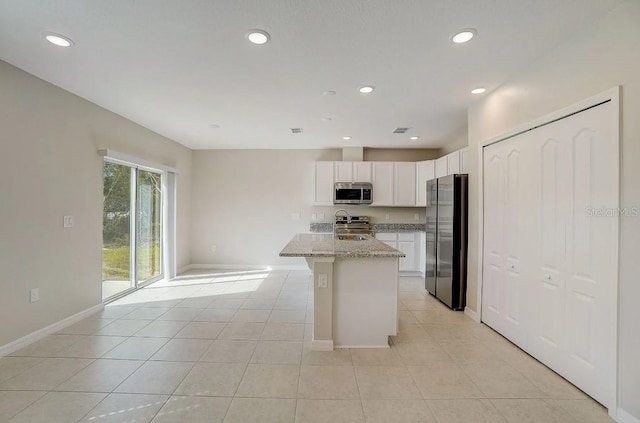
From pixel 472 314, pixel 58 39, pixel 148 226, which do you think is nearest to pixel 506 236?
pixel 472 314

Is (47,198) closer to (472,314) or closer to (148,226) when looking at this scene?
(148,226)

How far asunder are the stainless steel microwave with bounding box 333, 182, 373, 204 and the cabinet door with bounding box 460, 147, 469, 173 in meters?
1.79

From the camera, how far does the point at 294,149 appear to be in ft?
19.0

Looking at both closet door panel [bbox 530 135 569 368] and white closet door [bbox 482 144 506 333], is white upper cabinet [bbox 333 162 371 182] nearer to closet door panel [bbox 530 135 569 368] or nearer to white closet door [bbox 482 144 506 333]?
white closet door [bbox 482 144 506 333]

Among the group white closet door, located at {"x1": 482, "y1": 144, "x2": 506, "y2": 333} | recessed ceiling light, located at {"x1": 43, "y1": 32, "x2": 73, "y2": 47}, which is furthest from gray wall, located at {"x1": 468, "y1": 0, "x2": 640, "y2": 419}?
recessed ceiling light, located at {"x1": 43, "y1": 32, "x2": 73, "y2": 47}

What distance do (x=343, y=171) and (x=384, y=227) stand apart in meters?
1.42

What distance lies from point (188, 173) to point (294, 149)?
2243 mm

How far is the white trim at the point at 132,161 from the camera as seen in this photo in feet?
11.5

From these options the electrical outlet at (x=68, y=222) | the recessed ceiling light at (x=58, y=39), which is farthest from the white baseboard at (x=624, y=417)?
the electrical outlet at (x=68, y=222)

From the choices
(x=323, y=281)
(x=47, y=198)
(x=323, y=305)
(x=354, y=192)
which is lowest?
(x=323, y=305)

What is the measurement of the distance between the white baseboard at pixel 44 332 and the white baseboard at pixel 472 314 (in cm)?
452

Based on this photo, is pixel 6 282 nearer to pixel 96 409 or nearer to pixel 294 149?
pixel 96 409

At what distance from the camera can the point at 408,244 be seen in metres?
5.36

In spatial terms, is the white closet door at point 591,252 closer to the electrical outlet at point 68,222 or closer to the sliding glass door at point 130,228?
the electrical outlet at point 68,222
